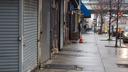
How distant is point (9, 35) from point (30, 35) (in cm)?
179

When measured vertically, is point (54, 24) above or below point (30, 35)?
above

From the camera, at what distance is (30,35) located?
13984 millimetres

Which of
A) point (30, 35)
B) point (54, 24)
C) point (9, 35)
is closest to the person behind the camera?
point (9, 35)

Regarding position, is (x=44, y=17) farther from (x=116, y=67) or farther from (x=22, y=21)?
(x=22, y=21)

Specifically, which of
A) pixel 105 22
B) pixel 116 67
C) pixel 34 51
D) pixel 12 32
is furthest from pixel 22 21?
pixel 105 22

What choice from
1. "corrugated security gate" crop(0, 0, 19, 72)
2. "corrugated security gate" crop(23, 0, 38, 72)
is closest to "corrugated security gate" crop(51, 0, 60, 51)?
"corrugated security gate" crop(23, 0, 38, 72)

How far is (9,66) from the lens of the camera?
40.0 feet

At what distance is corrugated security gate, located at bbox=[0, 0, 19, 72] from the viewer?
12.1 m

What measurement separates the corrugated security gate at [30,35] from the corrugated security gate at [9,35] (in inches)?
18.2

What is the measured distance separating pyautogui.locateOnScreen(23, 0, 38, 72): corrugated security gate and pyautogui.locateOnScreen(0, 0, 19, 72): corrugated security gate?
46 cm

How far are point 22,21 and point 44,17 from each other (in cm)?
577

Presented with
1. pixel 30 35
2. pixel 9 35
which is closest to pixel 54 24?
pixel 30 35

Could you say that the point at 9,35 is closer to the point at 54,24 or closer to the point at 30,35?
the point at 30,35

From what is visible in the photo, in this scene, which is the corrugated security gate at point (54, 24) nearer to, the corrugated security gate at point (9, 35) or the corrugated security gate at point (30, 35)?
the corrugated security gate at point (30, 35)
